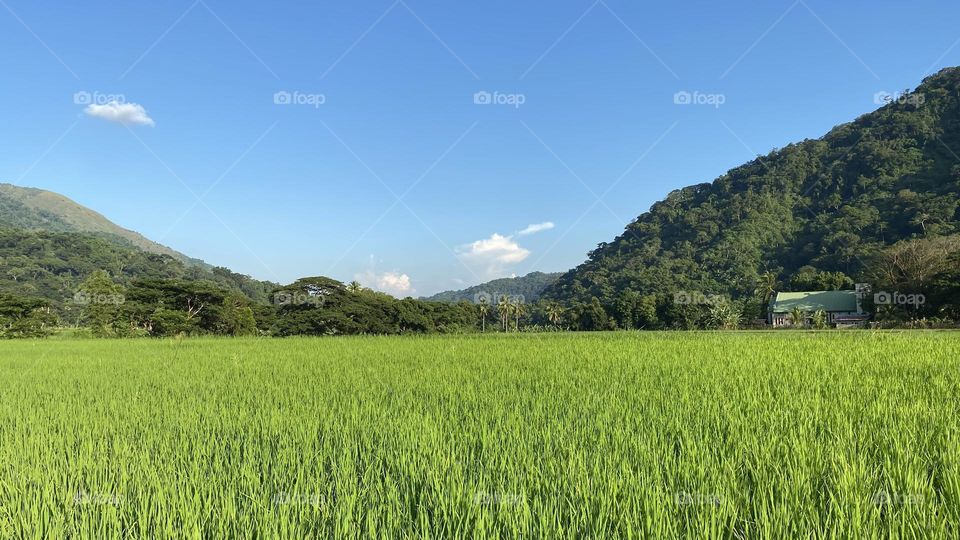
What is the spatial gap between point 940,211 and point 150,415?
8453cm

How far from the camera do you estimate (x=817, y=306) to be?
180 ft

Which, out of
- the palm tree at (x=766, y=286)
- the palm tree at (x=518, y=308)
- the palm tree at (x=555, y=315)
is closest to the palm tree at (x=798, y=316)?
→ the palm tree at (x=766, y=286)

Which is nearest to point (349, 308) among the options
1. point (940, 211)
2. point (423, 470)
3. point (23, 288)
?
point (423, 470)

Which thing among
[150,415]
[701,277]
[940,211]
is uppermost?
[940,211]

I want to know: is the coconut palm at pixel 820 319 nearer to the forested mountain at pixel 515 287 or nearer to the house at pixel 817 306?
the house at pixel 817 306

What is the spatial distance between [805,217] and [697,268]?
2404 centimetres

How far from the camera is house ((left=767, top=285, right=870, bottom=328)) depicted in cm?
5309

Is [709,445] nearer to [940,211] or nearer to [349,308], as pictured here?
[349,308]

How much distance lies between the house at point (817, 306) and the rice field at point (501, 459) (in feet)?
179

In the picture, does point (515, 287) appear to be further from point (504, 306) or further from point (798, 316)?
point (798, 316)

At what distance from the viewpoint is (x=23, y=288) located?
65.7 meters

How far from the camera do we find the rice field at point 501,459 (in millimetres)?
2205

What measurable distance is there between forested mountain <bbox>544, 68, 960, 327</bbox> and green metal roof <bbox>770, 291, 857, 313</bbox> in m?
4.44

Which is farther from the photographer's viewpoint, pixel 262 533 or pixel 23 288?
pixel 23 288
